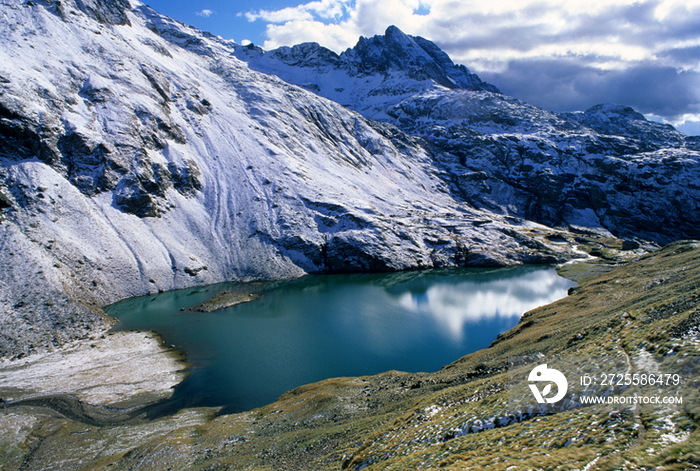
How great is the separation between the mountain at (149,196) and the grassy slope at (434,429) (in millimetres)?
36513

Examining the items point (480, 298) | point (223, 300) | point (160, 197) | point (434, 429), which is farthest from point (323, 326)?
point (160, 197)

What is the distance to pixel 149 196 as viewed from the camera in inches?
4286

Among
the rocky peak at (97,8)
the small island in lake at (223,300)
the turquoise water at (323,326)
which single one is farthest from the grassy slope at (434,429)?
the rocky peak at (97,8)

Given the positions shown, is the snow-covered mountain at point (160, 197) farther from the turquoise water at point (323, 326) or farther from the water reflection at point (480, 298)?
the water reflection at point (480, 298)

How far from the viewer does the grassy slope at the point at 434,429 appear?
36.0 feet

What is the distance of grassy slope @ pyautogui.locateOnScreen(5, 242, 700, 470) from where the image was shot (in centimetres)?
1096

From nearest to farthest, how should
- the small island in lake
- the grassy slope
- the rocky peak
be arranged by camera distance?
the grassy slope < the small island in lake < the rocky peak

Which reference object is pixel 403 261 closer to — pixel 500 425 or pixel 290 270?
pixel 290 270

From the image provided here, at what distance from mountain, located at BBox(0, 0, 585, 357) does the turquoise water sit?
12.0m

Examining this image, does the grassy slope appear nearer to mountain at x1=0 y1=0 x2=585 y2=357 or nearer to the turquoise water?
the turquoise water

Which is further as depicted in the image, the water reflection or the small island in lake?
the small island in lake

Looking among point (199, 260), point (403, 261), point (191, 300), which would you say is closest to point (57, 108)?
point (199, 260)

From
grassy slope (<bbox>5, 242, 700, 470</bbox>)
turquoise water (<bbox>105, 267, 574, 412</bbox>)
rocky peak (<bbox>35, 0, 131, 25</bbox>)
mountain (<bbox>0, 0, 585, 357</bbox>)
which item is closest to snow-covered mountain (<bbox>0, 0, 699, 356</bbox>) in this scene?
mountain (<bbox>0, 0, 585, 357</bbox>)

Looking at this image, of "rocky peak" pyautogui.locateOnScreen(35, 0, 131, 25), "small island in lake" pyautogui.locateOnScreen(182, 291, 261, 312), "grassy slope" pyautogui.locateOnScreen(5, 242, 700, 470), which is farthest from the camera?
"rocky peak" pyautogui.locateOnScreen(35, 0, 131, 25)
